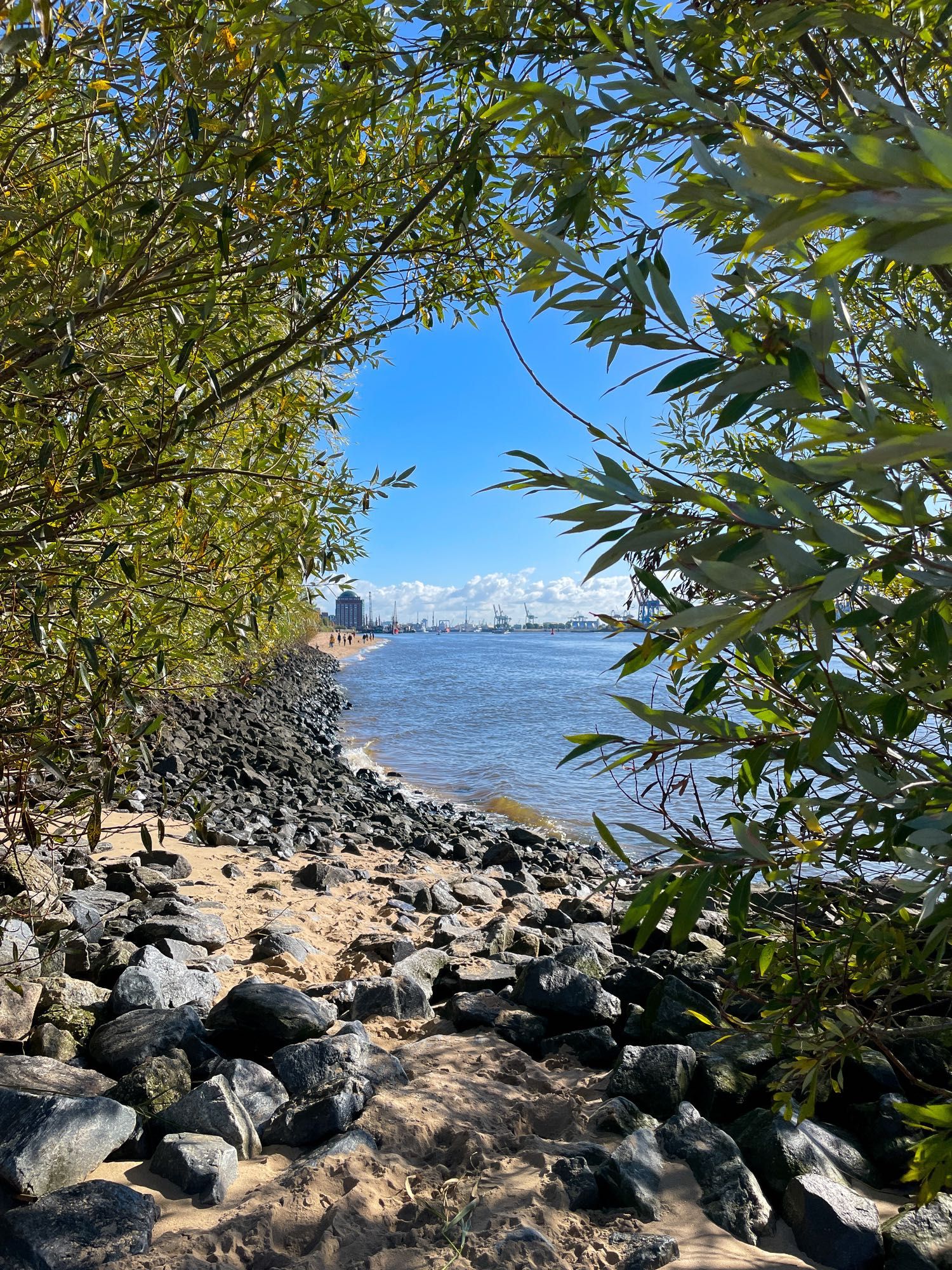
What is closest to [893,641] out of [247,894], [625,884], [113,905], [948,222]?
[948,222]

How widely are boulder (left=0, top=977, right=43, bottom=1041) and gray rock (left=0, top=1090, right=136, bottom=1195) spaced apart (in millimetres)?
836

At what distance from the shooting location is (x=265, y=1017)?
168 inches

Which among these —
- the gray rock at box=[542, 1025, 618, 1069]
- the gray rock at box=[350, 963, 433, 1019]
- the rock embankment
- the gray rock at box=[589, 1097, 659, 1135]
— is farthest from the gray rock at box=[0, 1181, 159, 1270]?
the gray rock at box=[542, 1025, 618, 1069]

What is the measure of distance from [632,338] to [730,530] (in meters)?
0.55

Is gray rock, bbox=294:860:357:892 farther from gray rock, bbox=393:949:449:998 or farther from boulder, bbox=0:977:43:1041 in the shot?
boulder, bbox=0:977:43:1041

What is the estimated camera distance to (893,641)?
2271mm

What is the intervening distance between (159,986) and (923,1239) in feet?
13.1

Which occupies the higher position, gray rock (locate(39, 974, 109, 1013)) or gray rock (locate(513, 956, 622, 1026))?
gray rock (locate(39, 974, 109, 1013))

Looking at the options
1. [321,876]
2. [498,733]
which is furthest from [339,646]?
[321,876]

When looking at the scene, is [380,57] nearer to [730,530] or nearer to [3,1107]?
[730,530]

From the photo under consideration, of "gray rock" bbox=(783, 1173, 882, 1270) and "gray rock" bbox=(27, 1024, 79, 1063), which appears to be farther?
"gray rock" bbox=(27, 1024, 79, 1063)

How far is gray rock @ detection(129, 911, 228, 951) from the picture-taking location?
18.6ft

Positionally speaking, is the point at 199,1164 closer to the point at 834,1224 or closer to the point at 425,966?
the point at 834,1224

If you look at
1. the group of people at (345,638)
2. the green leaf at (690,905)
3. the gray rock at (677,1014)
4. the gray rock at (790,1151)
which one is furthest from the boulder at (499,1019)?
the group of people at (345,638)
